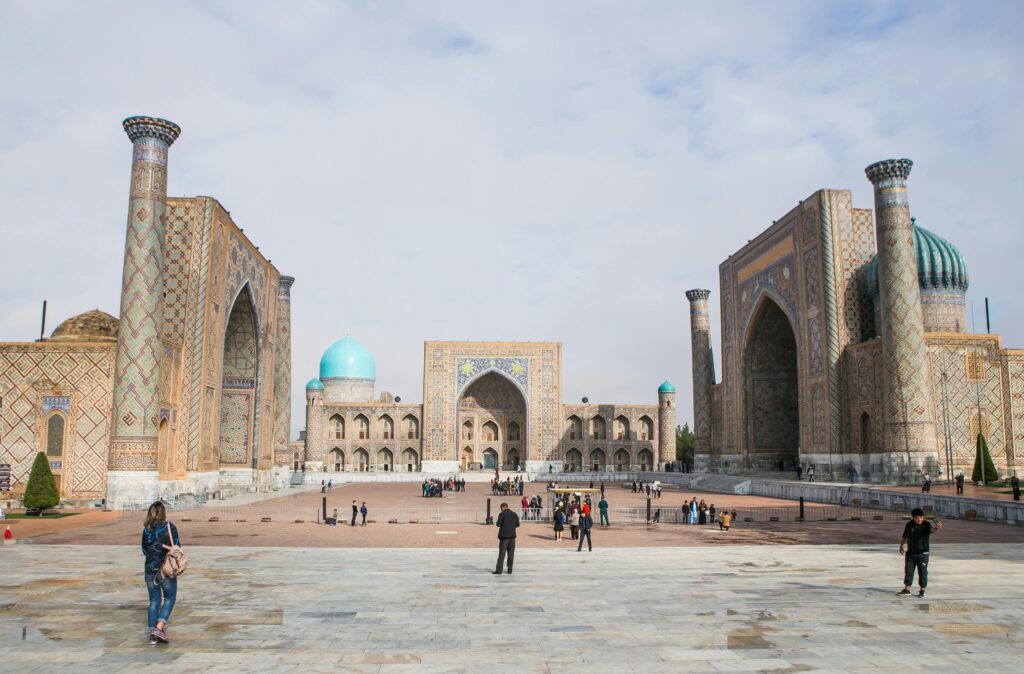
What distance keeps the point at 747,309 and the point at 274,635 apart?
105 feet

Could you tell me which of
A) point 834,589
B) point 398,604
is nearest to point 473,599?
point 398,604

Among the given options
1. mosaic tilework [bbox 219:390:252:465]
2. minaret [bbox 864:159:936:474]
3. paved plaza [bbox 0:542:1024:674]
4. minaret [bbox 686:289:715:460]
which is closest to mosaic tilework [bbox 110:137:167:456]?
paved plaza [bbox 0:542:1024:674]

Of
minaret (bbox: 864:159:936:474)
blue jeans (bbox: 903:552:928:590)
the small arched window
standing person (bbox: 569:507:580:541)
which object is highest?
minaret (bbox: 864:159:936:474)

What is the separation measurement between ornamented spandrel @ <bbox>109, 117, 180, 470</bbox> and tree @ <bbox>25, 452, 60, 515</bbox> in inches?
60.2

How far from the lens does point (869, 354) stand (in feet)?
84.7

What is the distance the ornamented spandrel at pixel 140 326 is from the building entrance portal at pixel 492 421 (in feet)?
109

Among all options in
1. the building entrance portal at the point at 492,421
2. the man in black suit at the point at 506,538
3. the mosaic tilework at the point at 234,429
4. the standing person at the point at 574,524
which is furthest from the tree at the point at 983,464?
the building entrance portal at the point at 492,421

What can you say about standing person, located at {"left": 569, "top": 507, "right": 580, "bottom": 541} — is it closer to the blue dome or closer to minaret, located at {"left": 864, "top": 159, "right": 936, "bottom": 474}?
minaret, located at {"left": 864, "top": 159, "right": 936, "bottom": 474}

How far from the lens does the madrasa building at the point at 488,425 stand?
49.9 m

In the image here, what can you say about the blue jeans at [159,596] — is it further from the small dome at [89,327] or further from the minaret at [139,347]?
the small dome at [89,327]

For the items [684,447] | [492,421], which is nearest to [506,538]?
[492,421]

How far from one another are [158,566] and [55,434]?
56.6 feet

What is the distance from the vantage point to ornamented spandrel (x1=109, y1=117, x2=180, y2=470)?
19.6 meters

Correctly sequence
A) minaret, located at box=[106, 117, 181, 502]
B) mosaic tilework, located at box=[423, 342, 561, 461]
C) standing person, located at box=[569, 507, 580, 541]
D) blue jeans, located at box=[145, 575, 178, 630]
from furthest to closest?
mosaic tilework, located at box=[423, 342, 561, 461]
minaret, located at box=[106, 117, 181, 502]
standing person, located at box=[569, 507, 580, 541]
blue jeans, located at box=[145, 575, 178, 630]
